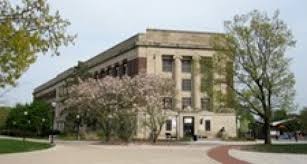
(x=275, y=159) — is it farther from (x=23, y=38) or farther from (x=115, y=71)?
(x=115, y=71)

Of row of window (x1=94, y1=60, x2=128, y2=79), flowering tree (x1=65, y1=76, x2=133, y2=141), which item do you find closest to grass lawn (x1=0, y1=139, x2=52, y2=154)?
flowering tree (x1=65, y1=76, x2=133, y2=141)

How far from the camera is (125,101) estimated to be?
6222 cm

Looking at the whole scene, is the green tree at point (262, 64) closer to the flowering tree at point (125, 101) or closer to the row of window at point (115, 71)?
the flowering tree at point (125, 101)

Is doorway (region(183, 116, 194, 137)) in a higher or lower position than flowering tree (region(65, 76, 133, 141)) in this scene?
lower

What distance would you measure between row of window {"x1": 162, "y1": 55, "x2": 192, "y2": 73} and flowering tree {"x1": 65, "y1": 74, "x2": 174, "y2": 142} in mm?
19522

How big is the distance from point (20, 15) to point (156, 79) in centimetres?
5137

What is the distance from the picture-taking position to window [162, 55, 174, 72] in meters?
84.9

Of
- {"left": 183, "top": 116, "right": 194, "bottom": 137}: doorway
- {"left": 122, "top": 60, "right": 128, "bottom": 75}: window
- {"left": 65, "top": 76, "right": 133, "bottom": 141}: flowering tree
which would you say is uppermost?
{"left": 122, "top": 60, "right": 128, "bottom": 75}: window

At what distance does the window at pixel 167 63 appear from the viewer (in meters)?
84.9

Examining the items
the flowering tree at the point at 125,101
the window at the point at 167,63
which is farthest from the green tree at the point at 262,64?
the window at the point at 167,63

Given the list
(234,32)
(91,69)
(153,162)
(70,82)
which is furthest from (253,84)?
(91,69)

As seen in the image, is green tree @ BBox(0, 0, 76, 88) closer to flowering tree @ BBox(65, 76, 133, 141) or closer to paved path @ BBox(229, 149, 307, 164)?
paved path @ BBox(229, 149, 307, 164)

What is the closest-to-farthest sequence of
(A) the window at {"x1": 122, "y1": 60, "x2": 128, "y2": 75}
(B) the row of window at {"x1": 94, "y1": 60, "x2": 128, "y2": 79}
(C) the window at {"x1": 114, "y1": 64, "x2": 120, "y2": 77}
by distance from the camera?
(A) the window at {"x1": 122, "y1": 60, "x2": 128, "y2": 75} < (B) the row of window at {"x1": 94, "y1": 60, "x2": 128, "y2": 79} < (C) the window at {"x1": 114, "y1": 64, "x2": 120, "y2": 77}

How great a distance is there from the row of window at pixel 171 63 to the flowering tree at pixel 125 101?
19522mm
